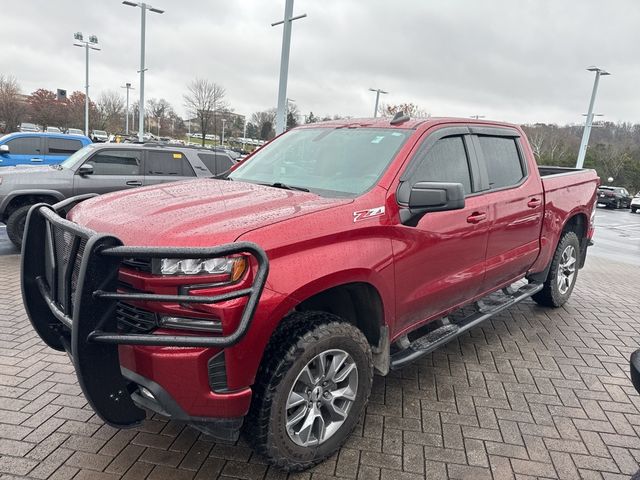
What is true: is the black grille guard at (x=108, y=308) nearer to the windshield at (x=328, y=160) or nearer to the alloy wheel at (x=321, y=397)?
the alloy wheel at (x=321, y=397)

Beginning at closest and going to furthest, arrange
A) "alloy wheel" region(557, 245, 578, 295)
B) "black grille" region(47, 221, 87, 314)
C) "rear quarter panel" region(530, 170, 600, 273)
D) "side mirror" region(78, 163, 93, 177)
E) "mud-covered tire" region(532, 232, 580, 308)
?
1. "black grille" region(47, 221, 87, 314)
2. "rear quarter panel" region(530, 170, 600, 273)
3. "mud-covered tire" region(532, 232, 580, 308)
4. "alloy wheel" region(557, 245, 578, 295)
5. "side mirror" region(78, 163, 93, 177)

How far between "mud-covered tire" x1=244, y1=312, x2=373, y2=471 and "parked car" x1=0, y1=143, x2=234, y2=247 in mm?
6135

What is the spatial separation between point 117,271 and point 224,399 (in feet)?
2.52

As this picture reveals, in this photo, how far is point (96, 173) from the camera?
7809mm

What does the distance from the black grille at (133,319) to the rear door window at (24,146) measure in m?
11.9

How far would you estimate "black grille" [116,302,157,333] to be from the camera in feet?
7.35

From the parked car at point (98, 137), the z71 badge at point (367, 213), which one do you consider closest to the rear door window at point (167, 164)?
the z71 badge at point (367, 213)

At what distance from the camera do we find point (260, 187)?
329 centimetres

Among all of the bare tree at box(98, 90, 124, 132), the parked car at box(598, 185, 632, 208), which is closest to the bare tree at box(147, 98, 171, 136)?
the bare tree at box(98, 90, 124, 132)

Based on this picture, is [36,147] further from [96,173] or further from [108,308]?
[108,308]

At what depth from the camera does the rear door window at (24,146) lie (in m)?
11.8

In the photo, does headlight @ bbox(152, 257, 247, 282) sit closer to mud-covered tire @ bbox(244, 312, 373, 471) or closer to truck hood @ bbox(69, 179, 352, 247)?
truck hood @ bbox(69, 179, 352, 247)

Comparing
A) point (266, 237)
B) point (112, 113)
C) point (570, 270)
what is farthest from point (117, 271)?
point (112, 113)

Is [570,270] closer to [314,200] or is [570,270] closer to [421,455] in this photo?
[421,455]
